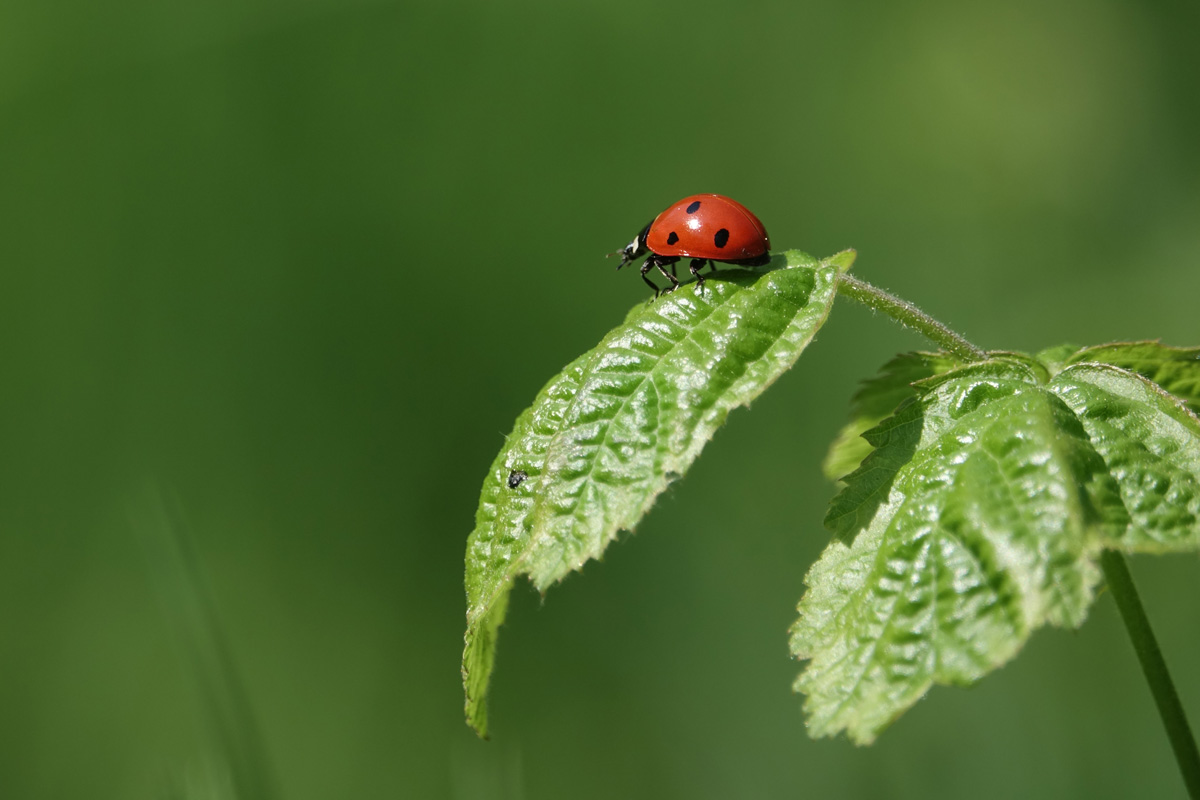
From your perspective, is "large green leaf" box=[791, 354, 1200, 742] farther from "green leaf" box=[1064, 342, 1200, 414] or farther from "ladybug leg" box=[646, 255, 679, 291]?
"ladybug leg" box=[646, 255, 679, 291]

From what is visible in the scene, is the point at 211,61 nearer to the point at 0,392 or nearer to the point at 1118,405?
the point at 0,392

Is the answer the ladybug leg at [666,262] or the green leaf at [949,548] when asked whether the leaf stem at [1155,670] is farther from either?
the ladybug leg at [666,262]

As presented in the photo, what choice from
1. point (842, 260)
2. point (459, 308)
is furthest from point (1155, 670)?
point (459, 308)

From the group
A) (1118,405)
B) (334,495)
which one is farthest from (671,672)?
(1118,405)

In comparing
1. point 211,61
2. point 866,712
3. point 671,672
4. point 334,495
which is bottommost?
point 671,672

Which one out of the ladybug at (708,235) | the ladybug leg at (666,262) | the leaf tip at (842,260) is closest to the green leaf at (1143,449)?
the leaf tip at (842,260)
